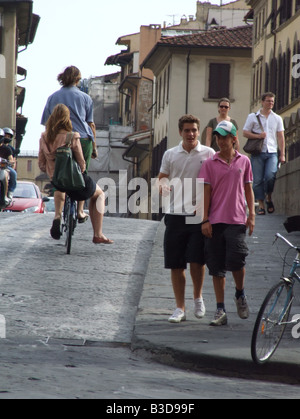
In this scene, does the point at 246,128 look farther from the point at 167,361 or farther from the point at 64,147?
the point at 167,361

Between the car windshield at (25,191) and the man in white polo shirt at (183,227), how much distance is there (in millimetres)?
17473

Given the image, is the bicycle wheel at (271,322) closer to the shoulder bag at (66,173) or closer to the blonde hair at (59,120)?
the shoulder bag at (66,173)

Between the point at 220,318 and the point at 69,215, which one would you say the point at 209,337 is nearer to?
the point at 220,318

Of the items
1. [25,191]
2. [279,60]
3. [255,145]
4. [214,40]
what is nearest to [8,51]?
[214,40]

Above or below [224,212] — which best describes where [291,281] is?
below

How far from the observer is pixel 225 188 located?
8.84 m

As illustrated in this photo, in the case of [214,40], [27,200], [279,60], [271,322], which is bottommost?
[27,200]

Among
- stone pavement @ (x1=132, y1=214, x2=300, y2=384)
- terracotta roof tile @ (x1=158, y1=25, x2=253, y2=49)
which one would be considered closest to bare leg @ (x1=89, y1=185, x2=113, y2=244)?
stone pavement @ (x1=132, y1=214, x2=300, y2=384)

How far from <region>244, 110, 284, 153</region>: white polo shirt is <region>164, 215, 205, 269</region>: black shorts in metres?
7.92

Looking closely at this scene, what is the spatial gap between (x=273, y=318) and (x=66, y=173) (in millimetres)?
4807

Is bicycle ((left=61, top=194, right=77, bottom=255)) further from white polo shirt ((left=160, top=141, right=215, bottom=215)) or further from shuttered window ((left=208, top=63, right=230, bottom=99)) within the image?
shuttered window ((left=208, top=63, right=230, bottom=99))

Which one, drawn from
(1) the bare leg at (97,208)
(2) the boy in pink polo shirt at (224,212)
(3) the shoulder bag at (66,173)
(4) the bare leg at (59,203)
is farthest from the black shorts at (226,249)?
(1) the bare leg at (97,208)

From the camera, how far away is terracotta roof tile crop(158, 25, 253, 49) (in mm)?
52094

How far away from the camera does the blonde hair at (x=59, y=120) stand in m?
12.2
